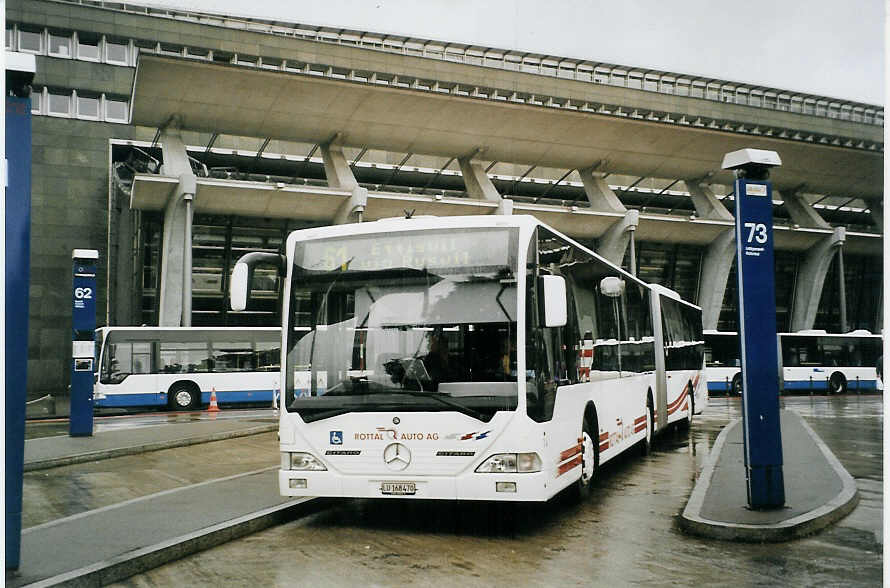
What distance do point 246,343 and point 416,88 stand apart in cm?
1187

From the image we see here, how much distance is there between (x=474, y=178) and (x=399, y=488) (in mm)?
30136

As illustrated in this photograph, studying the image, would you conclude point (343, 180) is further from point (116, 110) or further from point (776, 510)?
point (776, 510)

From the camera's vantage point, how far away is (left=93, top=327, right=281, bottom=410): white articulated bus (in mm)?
26109

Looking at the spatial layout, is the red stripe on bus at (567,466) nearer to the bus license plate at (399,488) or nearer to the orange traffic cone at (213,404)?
the bus license plate at (399,488)

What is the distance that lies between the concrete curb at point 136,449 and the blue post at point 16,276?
25.5 feet

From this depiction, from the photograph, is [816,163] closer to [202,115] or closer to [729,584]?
[202,115]

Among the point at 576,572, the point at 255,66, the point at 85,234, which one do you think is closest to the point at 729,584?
the point at 576,572

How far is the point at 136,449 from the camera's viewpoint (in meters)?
14.9

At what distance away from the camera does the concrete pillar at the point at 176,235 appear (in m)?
31.9

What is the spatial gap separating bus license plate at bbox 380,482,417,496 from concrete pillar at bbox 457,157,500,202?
29.6 meters

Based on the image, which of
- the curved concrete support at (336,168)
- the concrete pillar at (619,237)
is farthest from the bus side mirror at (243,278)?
the concrete pillar at (619,237)

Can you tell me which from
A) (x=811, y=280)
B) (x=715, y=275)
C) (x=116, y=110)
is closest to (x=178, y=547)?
(x=116, y=110)

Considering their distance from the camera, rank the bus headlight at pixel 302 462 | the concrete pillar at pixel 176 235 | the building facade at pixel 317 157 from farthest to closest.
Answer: the concrete pillar at pixel 176 235, the building facade at pixel 317 157, the bus headlight at pixel 302 462

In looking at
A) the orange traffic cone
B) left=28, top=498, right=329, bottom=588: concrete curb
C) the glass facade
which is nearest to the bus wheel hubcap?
left=28, top=498, right=329, bottom=588: concrete curb
